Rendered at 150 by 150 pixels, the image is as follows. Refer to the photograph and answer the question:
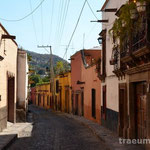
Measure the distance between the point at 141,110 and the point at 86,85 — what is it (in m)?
14.6

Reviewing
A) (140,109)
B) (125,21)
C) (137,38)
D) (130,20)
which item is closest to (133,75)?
(140,109)

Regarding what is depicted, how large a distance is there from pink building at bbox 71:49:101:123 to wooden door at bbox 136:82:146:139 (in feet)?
25.4

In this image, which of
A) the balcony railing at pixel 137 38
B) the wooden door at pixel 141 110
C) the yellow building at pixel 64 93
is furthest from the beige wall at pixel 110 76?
the yellow building at pixel 64 93

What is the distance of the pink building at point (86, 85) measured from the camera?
829 inches

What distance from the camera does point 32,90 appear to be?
81.6 meters

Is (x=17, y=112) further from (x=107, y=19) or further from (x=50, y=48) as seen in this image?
(x=50, y=48)

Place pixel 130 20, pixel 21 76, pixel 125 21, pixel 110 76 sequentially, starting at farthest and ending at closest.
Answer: pixel 21 76 < pixel 110 76 < pixel 125 21 < pixel 130 20

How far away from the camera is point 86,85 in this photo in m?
25.8

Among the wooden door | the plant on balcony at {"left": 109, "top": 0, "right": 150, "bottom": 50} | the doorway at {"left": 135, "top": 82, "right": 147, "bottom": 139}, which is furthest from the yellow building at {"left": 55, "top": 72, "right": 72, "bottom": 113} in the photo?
the plant on balcony at {"left": 109, "top": 0, "right": 150, "bottom": 50}

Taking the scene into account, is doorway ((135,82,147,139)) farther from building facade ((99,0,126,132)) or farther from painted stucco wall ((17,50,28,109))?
painted stucco wall ((17,50,28,109))

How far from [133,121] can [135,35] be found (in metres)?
3.29

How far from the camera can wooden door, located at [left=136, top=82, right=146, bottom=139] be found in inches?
428

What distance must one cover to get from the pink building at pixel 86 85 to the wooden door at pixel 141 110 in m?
7.74

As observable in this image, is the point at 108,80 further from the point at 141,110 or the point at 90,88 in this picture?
the point at 90,88
